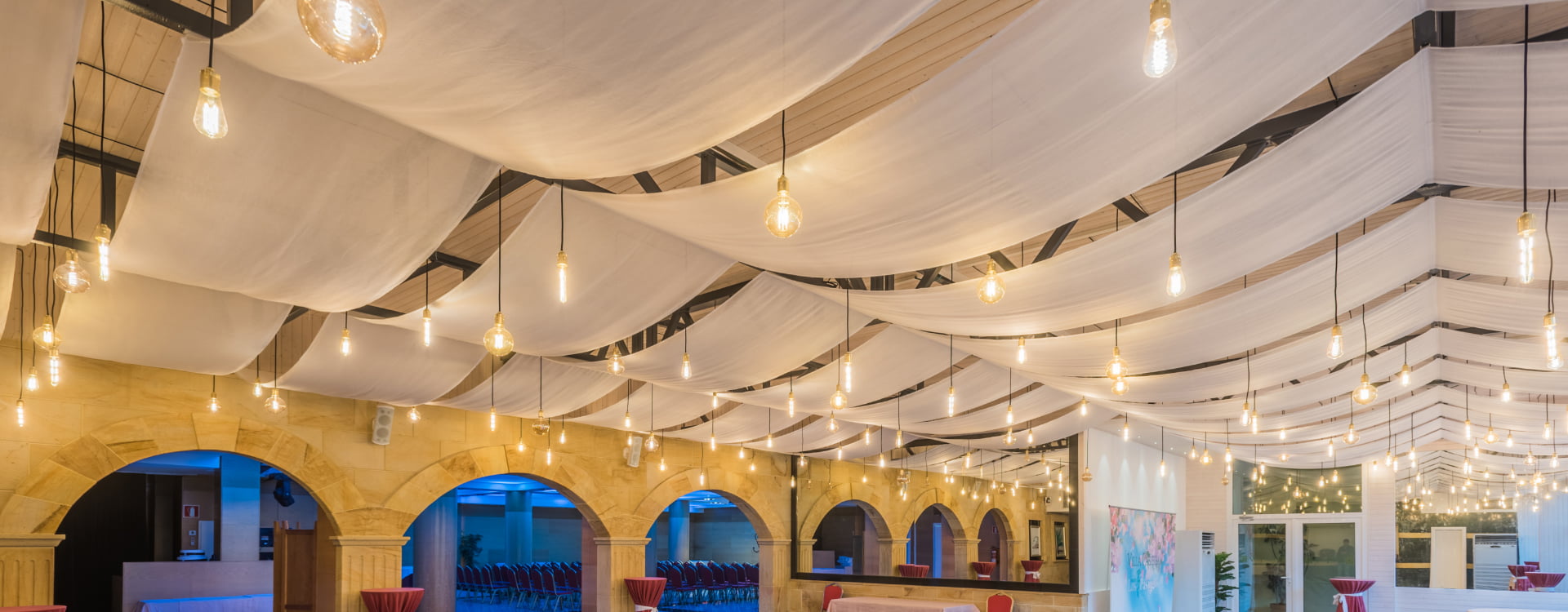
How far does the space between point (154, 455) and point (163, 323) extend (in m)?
2.27

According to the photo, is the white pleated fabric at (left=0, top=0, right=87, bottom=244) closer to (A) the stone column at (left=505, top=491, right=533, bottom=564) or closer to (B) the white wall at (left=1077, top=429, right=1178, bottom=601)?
(B) the white wall at (left=1077, top=429, right=1178, bottom=601)

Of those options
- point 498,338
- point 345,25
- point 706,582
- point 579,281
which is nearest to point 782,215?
point 345,25

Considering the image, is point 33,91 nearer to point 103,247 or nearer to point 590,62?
point 103,247

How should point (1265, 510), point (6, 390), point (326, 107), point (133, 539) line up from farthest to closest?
1. point (1265, 510)
2. point (133, 539)
3. point (6, 390)
4. point (326, 107)

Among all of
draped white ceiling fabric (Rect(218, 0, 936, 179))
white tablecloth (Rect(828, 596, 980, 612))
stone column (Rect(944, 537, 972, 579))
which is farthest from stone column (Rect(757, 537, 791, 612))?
draped white ceiling fabric (Rect(218, 0, 936, 179))

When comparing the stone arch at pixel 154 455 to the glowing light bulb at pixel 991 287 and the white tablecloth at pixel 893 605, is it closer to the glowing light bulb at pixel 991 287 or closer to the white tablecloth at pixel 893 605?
the white tablecloth at pixel 893 605

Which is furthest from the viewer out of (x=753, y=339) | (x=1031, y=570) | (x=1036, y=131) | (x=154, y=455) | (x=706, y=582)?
(x=1031, y=570)

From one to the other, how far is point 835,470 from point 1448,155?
40.8ft

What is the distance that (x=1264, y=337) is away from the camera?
6.82 metres

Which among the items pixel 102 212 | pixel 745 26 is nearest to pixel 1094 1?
pixel 745 26

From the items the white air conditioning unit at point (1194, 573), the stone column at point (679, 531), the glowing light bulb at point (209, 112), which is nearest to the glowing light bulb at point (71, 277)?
the glowing light bulb at point (209, 112)

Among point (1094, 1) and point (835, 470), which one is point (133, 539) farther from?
point (1094, 1)

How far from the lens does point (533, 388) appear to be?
903 centimetres

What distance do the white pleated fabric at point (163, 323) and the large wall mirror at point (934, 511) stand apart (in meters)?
7.41
